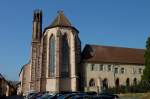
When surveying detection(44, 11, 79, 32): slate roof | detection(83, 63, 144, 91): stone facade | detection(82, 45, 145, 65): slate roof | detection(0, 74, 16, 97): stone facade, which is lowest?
detection(0, 74, 16, 97): stone facade

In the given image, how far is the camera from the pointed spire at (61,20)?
7869 centimetres

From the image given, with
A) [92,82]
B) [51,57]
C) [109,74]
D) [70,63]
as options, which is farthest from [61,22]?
[109,74]

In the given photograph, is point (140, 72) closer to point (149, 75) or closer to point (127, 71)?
point (127, 71)

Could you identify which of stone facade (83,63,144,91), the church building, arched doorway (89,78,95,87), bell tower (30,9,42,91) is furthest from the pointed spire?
arched doorway (89,78,95,87)

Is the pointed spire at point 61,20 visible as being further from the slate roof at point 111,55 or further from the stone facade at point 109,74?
the stone facade at point 109,74

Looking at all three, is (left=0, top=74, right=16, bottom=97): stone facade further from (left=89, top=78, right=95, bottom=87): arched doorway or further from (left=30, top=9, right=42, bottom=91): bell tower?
(left=89, top=78, right=95, bottom=87): arched doorway

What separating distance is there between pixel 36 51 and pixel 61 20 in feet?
33.2

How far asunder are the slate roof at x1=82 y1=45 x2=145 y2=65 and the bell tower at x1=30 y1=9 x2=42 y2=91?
425 inches

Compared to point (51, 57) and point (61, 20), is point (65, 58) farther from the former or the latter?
point (61, 20)

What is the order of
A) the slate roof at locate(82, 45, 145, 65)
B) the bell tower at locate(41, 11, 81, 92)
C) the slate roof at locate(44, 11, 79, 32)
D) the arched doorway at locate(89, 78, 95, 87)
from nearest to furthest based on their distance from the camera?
the bell tower at locate(41, 11, 81, 92)
the slate roof at locate(44, 11, 79, 32)
the arched doorway at locate(89, 78, 95, 87)
the slate roof at locate(82, 45, 145, 65)

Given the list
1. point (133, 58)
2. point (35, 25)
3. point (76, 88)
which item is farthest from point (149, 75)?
point (35, 25)

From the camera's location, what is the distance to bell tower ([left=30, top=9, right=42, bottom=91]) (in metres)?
77.8

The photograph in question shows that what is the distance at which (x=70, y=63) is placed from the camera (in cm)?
7594

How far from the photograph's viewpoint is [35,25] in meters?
A: 86.1
